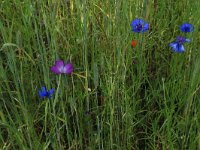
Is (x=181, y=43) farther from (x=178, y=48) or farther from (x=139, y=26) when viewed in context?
(x=139, y=26)

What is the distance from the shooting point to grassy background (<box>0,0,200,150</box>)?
999 millimetres

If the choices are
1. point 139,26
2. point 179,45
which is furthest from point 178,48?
point 139,26

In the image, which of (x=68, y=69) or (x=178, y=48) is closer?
(x=68, y=69)

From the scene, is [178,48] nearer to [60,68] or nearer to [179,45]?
[179,45]

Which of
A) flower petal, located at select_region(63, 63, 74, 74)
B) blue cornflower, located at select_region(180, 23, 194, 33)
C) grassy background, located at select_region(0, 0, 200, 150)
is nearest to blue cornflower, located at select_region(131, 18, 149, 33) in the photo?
grassy background, located at select_region(0, 0, 200, 150)

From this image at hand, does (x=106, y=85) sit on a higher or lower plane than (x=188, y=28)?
lower

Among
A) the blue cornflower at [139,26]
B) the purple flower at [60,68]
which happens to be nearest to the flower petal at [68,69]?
the purple flower at [60,68]

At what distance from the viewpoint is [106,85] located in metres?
1.05

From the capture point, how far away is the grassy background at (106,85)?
1.00 m

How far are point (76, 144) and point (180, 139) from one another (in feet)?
1.04

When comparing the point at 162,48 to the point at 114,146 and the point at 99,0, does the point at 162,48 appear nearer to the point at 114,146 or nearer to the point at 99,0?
the point at 99,0

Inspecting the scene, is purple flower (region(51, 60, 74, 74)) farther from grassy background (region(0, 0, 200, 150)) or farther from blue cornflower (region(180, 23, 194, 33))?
blue cornflower (region(180, 23, 194, 33))

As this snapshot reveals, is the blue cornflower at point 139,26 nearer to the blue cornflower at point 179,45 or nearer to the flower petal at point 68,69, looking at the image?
the blue cornflower at point 179,45

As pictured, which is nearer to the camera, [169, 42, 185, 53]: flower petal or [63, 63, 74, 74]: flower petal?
[63, 63, 74, 74]: flower petal
